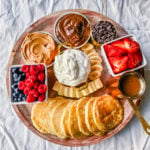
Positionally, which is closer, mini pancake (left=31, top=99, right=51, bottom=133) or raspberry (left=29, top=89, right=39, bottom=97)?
raspberry (left=29, top=89, right=39, bottom=97)

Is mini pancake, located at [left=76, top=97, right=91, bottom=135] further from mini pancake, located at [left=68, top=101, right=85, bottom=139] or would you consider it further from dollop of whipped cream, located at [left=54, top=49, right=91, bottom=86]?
dollop of whipped cream, located at [left=54, top=49, right=91, bottom=86]

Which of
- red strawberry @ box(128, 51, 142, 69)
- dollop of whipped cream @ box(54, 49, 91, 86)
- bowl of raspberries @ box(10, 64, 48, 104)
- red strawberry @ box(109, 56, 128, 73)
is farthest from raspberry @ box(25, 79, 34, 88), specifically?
red strawberry @ box(128, 51, 142, 69)

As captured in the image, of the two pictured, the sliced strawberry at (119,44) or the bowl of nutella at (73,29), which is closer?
the sliced strawberry at (119,44)

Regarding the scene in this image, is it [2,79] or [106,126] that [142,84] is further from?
[2,79]

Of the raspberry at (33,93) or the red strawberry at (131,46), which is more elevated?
the red strawberry at (131,46)

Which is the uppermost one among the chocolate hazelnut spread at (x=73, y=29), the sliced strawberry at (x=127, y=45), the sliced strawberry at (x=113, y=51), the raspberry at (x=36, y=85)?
the chocolate hazelnut spread at (x=73, y=29)

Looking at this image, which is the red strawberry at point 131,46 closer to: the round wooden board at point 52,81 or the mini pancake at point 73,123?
the round wooden board at point 52,81

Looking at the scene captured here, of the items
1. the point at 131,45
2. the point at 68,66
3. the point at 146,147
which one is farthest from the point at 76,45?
the point at 146,147

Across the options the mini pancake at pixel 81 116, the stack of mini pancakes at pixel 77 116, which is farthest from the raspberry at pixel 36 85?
the mini pancake at pixel 81 116
